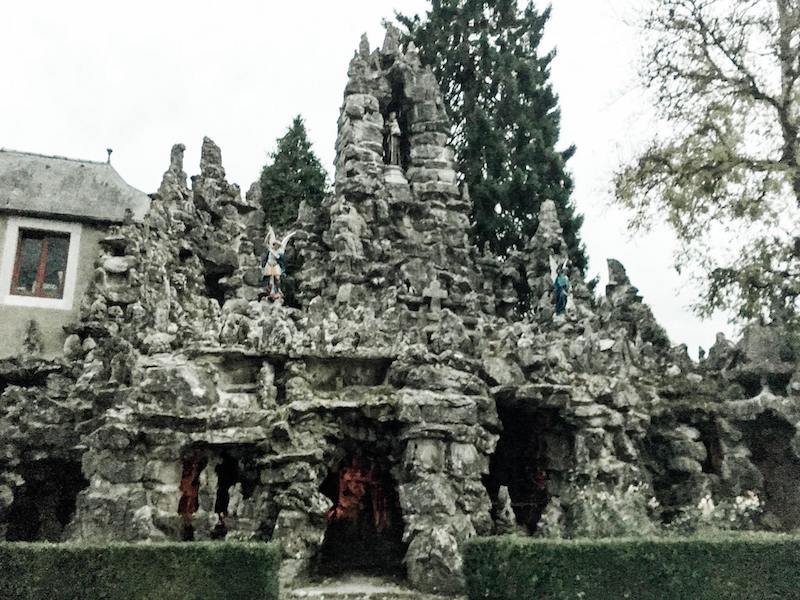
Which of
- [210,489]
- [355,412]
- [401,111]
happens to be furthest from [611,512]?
[401,111]

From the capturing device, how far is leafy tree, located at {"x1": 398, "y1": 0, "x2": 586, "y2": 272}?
1241 inches

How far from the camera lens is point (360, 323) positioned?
16.9 m

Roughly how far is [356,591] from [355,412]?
11.4 feet

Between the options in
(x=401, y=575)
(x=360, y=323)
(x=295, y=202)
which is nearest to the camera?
(x=401, y=575)

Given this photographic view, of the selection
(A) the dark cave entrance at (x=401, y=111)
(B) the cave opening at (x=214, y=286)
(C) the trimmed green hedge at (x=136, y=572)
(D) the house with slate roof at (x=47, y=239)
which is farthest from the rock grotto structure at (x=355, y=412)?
(A) the dark cave entrance at (x=401, y=111)

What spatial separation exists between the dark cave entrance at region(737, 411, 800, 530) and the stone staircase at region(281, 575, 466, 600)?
9.78 metres

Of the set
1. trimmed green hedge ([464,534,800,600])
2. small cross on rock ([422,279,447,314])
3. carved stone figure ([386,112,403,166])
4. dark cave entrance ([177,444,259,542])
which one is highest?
carved stone figure ([386,112,403,166])

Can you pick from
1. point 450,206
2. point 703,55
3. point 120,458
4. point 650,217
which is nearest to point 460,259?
point 450,206

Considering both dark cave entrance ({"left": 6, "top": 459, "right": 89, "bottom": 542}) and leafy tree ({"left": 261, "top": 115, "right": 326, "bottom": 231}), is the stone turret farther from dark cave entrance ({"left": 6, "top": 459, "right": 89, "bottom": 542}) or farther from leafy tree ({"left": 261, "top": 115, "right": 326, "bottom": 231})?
dark cave entrance ({"left": 6, "top": 459, "right": 89, "bottom": 542})

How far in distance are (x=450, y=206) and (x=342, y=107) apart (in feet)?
18.4

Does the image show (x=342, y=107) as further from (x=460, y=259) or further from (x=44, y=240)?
(x=44, y=240)

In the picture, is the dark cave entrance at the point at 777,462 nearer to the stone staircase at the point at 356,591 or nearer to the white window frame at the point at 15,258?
the stone staircase at the point at 356,591

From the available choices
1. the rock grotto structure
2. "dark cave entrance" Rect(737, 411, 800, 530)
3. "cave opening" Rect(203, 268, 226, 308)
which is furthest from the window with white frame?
"dark cave entrance" Rect(737, 411, 800, 530)

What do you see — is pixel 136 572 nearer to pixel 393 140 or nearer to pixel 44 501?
pixel 44 501
